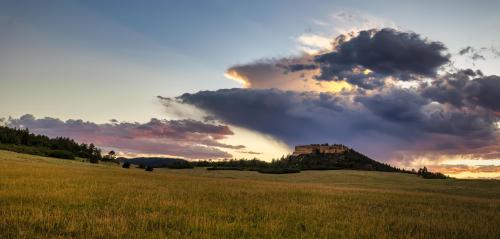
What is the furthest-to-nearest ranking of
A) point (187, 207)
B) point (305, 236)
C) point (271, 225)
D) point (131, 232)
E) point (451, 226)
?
1. point (187, 207)
2. point (451, 226)
3. point (271, 225)
4. point (305, 236)
5. point (131, 232)

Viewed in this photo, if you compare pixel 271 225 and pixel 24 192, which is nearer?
pixel 271 225

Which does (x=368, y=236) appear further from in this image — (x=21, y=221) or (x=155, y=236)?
(x=21, y=221)

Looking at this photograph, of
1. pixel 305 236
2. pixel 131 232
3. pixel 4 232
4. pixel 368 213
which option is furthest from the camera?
pixel 368 213

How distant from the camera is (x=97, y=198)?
21.3 m

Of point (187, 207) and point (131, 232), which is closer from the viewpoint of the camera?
point (131, 232)

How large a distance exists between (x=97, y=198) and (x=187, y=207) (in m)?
5.28

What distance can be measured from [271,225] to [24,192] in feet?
47.4

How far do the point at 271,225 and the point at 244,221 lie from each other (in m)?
1.33

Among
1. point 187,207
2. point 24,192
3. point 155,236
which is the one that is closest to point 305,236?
point 155,236

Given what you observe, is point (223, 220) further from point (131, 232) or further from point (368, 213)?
point (368, 213)

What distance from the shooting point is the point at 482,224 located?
18.9 meters

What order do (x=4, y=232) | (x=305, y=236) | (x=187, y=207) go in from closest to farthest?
(x=4, y=232) → (x=305, y=236) → (x=187, y=207)

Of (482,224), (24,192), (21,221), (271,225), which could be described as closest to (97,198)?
(24,192)

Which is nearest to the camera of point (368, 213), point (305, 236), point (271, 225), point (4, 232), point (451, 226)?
point (4, 232)
